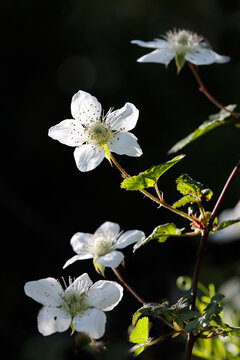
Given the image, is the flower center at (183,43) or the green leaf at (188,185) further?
the flower center at (183,43)

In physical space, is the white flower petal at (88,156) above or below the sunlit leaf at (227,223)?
above

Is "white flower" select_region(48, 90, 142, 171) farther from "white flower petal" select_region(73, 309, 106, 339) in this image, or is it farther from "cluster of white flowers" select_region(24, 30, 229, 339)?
"white flower petal" select_region(73, 309, 106, 339)

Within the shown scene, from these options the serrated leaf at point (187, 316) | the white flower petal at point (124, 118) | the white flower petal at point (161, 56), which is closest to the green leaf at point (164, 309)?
the serrated leaf at point (187, 316)

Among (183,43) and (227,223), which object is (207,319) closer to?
(227,223)

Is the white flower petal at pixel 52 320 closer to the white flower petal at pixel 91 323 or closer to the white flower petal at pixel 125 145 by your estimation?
the white flower petal at pixel 91 323

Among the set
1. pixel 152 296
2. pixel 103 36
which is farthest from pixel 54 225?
pixel 103 36

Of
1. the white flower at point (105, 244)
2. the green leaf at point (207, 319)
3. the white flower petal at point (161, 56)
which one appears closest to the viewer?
the green leaf at point (207, 319)

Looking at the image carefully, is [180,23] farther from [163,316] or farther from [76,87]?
[163,316]
